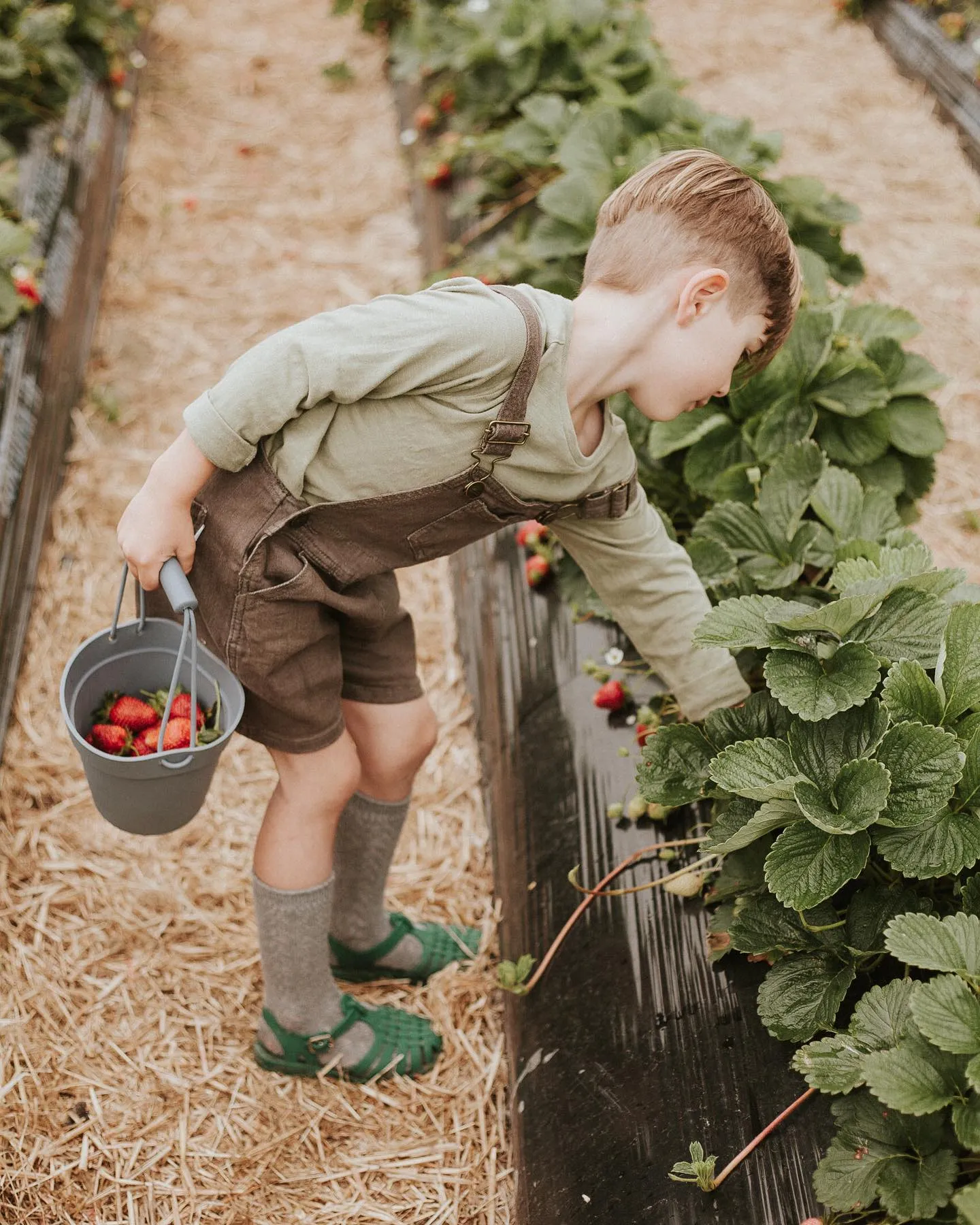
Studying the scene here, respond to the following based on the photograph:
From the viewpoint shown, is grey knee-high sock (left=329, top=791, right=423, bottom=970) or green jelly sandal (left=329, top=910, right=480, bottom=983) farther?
green jelly sandal (left=329, top=910, right=480, bottom=983)

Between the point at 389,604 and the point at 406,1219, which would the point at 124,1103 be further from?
the point at 389,604

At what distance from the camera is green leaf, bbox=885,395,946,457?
2303mm

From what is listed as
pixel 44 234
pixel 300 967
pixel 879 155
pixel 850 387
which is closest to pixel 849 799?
pixel 300 967

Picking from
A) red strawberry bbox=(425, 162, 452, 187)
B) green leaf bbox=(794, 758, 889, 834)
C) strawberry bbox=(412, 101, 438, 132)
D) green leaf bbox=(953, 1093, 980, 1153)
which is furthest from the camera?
strawberry bbox=(412, 101, 438, 132)

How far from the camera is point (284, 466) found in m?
1.53

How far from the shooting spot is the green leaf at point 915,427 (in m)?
2.30

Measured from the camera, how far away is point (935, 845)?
144 centimetres

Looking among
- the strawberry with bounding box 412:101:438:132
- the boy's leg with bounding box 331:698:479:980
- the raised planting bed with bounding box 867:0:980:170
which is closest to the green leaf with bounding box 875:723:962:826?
the boy's leg with bounding box 331:698:479:980

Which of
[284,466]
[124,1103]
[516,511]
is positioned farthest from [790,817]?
[124,1103]

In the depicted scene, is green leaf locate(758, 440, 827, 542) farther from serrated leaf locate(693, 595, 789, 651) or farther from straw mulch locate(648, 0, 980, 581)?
straw mulch locate(648, 0, 980, 581)

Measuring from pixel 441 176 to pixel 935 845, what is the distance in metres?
3.04

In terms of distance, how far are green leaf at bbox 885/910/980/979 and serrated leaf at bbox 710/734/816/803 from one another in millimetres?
215

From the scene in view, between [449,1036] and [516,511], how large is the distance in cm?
102

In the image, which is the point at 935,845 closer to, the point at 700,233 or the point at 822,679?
the point at 822,679
